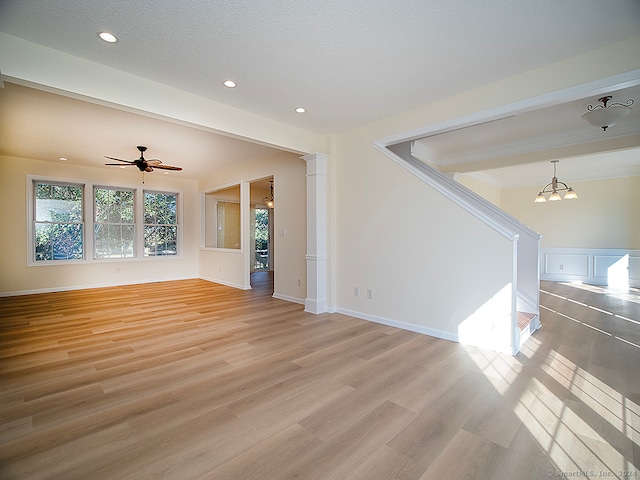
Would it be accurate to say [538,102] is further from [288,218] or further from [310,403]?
[288,218]

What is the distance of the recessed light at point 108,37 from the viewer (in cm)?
229

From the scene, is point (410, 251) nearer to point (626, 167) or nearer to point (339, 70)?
point (339, 70)

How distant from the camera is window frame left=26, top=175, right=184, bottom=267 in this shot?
20.4 ft

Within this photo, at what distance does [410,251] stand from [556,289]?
16.2 ft

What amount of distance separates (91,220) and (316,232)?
583 cm

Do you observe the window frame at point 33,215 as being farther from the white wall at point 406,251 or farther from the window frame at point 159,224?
the white wall at point 406,251

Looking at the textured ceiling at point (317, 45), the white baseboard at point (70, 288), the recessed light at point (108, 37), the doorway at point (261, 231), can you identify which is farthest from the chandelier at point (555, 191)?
the white baseboard at point (70, 288)

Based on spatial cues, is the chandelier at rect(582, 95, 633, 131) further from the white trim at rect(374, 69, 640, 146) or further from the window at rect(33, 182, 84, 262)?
the window at rect(33, 182, 84, 262)

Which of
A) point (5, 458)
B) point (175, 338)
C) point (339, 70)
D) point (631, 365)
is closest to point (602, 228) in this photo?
point (631, 365)

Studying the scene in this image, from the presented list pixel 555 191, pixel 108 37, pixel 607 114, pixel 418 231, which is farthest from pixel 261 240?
pixel 607 114

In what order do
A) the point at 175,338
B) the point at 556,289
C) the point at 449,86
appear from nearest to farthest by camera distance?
the point at 449,86 → the point at 175,338 → the point at 556,289

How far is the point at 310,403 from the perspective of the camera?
215 cm

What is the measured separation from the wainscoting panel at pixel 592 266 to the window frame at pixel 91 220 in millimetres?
10057

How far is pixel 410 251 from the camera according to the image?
150 inches
